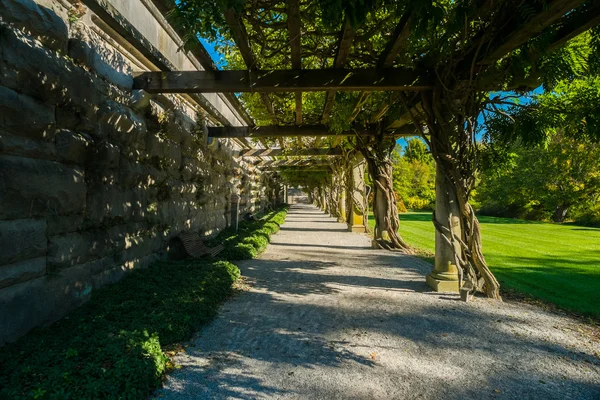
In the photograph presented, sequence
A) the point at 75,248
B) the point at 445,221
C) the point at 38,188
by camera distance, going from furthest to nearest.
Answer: the point at 445,221
the point at 75,248
the point at 38,188

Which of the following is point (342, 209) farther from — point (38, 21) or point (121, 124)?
point (38, 21)

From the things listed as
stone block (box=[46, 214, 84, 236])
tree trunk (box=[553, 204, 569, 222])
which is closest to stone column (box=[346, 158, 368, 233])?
stone block (box=[46, 214, 84, 236])

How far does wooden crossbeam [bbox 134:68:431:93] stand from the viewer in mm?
4516

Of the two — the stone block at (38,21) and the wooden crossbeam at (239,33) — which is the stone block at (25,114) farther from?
the wooden crossbeam at (239,33)

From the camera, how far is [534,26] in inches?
120

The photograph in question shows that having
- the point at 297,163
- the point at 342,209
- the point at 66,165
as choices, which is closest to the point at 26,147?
the point at 66,165

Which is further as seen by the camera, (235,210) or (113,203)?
(235,210)

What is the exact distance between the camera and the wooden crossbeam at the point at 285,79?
452 cm

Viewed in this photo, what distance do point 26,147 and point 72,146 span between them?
541mm

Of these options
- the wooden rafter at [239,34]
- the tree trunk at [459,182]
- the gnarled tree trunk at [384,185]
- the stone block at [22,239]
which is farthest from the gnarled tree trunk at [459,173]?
the stone block at [22,239]

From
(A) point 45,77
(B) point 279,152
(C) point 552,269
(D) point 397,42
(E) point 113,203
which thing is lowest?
(C) point 552,269

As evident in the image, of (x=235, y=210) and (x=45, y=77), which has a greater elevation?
(x=45, y=77)

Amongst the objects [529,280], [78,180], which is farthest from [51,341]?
[529,280]

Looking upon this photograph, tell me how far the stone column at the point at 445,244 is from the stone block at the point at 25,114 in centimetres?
462
